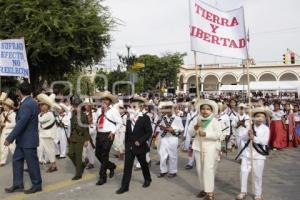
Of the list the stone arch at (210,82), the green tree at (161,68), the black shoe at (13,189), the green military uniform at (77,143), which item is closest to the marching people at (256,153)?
the green military uniform at (77,143)

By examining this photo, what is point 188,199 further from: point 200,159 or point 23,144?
point 23,144

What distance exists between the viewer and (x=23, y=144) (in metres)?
8.36

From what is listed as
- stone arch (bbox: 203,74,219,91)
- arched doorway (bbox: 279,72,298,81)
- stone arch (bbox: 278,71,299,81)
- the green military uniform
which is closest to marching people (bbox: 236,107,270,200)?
the green military uniform

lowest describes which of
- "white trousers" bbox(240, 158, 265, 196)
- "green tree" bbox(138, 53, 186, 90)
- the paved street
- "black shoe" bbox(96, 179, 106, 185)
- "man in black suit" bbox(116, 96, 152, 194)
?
the paved street

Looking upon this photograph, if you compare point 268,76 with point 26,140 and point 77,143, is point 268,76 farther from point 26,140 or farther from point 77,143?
point 26,140

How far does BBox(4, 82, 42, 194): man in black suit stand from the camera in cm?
830

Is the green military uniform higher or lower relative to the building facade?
lower

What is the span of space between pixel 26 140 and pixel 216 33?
12.3 feet

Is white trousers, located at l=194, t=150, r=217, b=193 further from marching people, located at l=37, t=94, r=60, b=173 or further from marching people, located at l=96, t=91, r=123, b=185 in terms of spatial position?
marching people, located at l=37, t=94, r=60, b=173

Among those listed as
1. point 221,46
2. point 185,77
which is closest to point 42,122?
point 221,46

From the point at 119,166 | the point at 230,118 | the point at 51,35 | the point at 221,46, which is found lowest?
the point at 119,166

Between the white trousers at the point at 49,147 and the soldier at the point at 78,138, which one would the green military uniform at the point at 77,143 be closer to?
the soldier at the point at 78,138

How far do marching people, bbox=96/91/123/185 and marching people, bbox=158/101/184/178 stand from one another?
4.03 feet

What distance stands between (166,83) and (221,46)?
58273 millimetres
